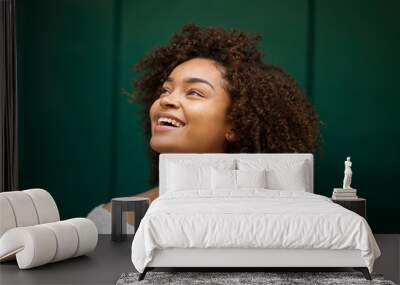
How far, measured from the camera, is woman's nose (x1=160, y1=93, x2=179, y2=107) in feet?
22.0

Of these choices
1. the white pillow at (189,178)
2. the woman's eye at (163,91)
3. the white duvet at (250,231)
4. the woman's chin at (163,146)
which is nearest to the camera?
the white duvet at (250,231)

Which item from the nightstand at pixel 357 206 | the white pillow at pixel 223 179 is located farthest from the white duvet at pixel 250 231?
the nightstand at pixel 357 206

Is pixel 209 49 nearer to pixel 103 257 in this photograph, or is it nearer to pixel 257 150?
pixel 257 150

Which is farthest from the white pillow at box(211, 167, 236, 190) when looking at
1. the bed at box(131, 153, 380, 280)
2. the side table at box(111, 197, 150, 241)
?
the bed at box(131, 153, 380, 280)

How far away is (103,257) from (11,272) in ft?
2.83

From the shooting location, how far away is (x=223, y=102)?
261 inches

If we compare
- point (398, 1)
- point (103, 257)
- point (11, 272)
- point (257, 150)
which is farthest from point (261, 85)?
point (11, 272)

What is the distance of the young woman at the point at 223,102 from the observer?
6.62 meters

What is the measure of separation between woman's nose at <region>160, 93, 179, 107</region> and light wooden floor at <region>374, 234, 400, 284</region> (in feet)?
8.08

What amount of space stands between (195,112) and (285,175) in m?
1.22

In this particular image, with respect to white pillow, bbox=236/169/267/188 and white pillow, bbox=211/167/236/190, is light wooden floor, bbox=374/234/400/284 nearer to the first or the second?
white pillow, bbox=236/169/267/188

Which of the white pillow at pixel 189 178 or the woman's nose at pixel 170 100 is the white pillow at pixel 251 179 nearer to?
the white pillow at pixel 189 178

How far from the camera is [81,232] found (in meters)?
5.11

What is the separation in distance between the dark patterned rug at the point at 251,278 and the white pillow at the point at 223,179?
52.6 inches
